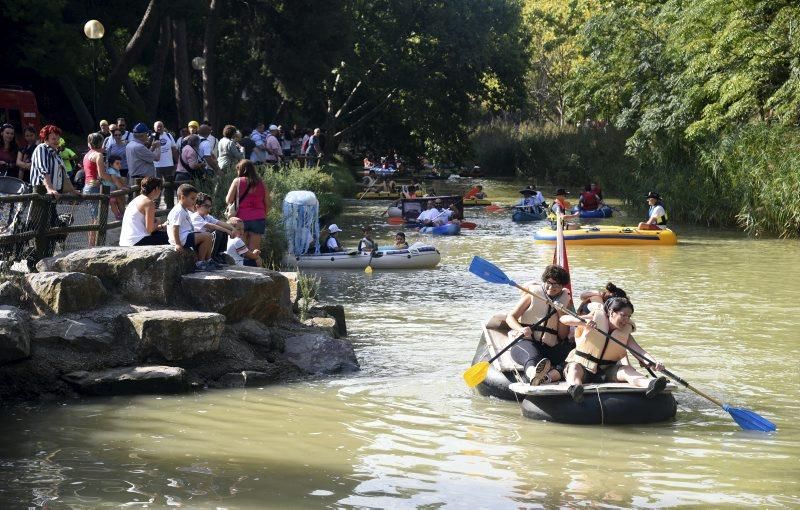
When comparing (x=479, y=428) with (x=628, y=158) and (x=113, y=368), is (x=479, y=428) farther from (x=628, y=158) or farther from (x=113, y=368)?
(x=628, y=158)

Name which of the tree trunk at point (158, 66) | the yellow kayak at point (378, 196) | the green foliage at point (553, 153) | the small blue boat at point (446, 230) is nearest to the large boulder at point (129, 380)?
the small blue boat at point (446, 230)

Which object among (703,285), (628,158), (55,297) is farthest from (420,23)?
(55,297)

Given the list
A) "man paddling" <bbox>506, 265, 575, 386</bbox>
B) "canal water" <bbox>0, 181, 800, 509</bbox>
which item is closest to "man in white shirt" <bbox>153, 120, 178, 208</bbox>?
"canal water" <bbox>0, 181, 800, 509</bbox>

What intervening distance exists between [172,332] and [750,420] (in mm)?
5323

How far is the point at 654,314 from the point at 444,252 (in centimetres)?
956

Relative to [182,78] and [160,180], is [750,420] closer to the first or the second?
[160,180]

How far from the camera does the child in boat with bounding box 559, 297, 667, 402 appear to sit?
1105 cm

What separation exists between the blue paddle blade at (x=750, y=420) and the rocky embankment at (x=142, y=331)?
13.7 ft

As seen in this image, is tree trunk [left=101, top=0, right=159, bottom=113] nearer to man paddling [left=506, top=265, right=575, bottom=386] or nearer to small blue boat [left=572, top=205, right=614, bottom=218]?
small blue boat [left=572, top=205, right=614, bottom=218]

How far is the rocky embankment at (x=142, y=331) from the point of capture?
456 inches

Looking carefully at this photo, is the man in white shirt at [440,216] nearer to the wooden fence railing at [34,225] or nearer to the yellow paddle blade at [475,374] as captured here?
the wooden fence railing at [34,225]

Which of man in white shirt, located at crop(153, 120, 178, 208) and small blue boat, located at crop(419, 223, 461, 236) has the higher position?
man in white shirt, located at crop(153, 120, 178, 208)

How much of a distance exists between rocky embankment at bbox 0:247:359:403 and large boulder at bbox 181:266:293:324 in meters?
0.01

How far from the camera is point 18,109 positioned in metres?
25.7
